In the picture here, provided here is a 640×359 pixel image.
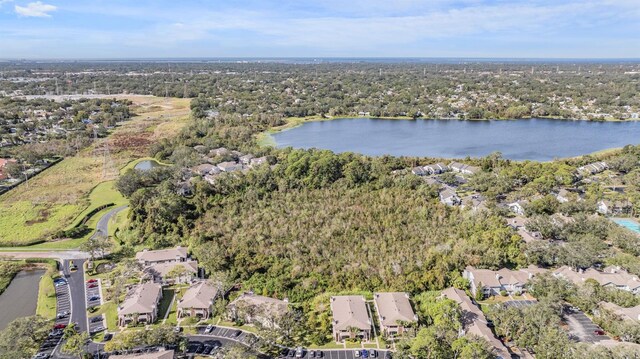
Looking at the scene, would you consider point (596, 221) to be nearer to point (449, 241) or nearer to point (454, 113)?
point (449, 241)

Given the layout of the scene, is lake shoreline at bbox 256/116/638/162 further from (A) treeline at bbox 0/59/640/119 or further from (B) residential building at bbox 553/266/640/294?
(B) residential building at bbox 553/266/640/294

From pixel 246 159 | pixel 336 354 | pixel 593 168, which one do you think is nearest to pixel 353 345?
pixel 336 354

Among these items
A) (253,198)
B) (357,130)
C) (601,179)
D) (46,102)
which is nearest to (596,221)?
(601,179)

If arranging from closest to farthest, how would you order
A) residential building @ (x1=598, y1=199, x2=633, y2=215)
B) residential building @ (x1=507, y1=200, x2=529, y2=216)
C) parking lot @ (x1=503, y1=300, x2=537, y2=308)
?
parking lot @ (x1=503, y1=300, x2=537, y2=308)
residential building @ (x1=507, y1=200, x2=529, y2=216)
residential building @ (x1=598, y1=199, x2=633, y2=215)

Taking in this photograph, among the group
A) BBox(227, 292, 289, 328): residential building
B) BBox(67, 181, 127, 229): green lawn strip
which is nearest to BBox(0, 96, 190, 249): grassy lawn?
BBox(67, 181, 127, 229): green lawn strip

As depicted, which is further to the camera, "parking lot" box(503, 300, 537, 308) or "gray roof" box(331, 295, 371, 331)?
"parking lot" box(503, 300, 537, 308)

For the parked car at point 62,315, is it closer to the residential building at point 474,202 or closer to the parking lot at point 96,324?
the parking lot at point 96,324
